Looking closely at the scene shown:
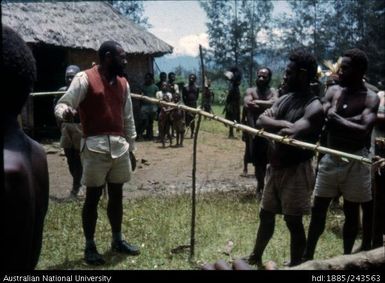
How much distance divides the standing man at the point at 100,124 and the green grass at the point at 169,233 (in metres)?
0.40

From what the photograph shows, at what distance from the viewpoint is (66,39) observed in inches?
549

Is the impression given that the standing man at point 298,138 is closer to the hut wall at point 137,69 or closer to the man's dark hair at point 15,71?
the man's dark hair at point 15,71

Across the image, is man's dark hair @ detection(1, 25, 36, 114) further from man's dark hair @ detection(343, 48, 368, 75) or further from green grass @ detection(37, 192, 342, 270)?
man's dark hair @ detection(343, 48, 368, 75)

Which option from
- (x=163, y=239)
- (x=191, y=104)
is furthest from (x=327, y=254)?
(x=191, y=104)

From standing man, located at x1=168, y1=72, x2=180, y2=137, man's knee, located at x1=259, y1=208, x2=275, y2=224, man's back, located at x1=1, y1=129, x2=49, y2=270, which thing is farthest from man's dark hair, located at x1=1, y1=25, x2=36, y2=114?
standing man, located at x1=168, y1=72, x2=180, y2=137

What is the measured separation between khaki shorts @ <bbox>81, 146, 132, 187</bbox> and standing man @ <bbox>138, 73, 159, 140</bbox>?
932 centimetres

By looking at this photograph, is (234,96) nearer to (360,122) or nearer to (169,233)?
(169,233)

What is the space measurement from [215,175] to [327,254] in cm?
473

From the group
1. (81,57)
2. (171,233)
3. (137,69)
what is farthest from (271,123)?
(137,69)

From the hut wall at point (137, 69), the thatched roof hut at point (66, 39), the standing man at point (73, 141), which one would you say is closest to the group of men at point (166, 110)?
the hut wall at point (137, 69)

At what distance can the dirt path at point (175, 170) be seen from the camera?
8.31 meters

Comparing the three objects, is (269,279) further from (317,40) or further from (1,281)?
(317,40)

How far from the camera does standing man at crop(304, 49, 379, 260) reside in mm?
4262

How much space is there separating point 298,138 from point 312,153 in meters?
0.28
